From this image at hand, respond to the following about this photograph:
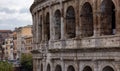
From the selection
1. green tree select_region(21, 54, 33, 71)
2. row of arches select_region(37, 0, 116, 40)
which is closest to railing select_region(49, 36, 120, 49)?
row of arches select_region(37, 0, 116, 40)

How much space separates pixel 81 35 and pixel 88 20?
121cm

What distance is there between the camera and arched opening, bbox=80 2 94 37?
1441 inches

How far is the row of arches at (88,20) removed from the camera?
34312 mm

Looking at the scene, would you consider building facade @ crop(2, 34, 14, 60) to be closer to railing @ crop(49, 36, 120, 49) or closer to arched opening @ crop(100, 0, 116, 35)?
railing @ crop(49, 36, 120, 49)

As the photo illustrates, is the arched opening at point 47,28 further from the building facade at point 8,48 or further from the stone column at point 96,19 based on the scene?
the building facade at point 8,48

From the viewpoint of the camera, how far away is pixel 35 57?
4794cm

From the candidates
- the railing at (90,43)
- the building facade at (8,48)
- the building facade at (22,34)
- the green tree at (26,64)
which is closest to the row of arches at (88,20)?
the railing at (90,43)

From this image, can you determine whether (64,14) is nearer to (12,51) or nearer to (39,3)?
(39,3)

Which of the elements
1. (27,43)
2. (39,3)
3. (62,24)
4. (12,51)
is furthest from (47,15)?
(12,51)

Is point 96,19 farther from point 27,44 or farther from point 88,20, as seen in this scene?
point 27,44

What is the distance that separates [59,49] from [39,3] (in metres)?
7.70

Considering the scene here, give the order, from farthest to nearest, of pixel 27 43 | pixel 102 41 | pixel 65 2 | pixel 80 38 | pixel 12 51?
pixel 12 51
pixel 27 43
pixel 65 2
pixel 80 38
pixel 102 41

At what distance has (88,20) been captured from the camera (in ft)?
A: 121

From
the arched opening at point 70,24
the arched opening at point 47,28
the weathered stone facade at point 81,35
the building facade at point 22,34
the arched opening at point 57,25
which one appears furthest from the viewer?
the building facade at point 22,34
